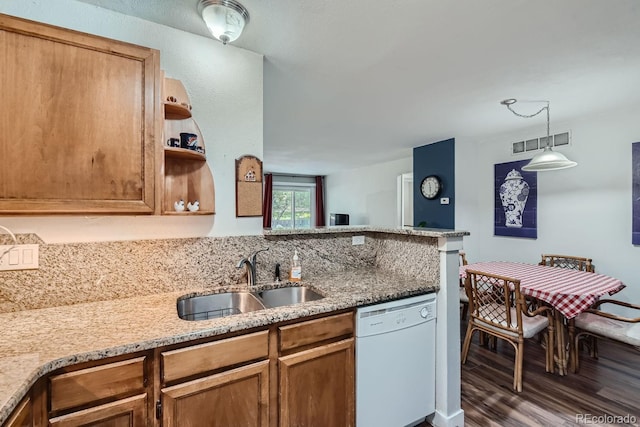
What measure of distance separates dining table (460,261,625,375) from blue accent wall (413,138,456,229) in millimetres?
1463

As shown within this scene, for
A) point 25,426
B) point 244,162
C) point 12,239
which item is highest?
point 244,162

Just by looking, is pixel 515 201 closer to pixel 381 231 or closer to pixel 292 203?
pixel 381 231

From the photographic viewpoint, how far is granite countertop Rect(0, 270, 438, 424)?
0.87 m

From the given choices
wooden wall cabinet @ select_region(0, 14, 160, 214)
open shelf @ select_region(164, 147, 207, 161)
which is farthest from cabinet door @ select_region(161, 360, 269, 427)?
open shelf @ select_region(164, 147, 207, 161)

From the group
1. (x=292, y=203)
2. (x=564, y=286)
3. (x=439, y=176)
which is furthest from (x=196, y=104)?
(x=292, y=203)

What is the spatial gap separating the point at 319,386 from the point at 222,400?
0.45 m

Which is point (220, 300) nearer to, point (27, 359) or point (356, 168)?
point (27, 359)

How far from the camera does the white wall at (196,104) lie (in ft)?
4.66

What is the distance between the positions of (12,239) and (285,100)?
2.15m

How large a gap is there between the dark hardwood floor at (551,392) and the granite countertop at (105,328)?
112cm

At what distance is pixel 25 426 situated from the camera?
83cm

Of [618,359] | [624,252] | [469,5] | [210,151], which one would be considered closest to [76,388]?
[210,151]

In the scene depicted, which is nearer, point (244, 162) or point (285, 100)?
point (244, 162)

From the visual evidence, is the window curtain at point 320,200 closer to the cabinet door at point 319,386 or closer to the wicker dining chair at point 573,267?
the wicker dining chair at point 573,267
